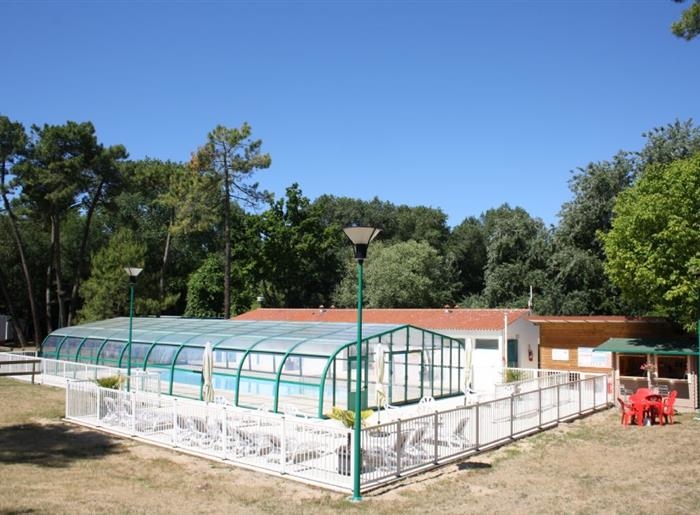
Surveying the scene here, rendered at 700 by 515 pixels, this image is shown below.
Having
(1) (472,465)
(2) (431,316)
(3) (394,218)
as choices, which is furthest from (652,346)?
(3) (394,218)

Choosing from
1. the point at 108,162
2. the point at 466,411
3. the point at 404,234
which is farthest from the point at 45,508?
the point at 404,234

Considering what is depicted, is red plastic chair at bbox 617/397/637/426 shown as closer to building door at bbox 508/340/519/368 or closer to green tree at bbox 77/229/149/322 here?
building door at bbox 508/340/519/368

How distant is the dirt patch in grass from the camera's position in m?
9.40

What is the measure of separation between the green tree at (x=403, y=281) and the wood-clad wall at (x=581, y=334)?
63.5 feet

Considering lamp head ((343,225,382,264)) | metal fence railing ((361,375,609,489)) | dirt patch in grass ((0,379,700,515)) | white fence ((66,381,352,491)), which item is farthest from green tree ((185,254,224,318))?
lamp head ((343,225,382,264))

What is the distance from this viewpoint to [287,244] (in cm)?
4834

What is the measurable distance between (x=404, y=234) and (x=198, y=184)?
82.2ft

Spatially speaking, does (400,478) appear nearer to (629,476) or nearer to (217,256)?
(629,476)

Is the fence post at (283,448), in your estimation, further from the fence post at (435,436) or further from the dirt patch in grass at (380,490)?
the fence post at (435,436)

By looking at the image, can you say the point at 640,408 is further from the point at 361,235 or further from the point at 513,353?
the point at 361,235

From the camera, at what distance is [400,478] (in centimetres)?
1097

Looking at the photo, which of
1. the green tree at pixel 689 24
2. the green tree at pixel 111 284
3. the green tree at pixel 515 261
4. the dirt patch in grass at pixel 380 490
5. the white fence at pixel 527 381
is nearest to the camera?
the dirt patch in grass at pixel 380 490

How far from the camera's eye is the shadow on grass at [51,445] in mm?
12383

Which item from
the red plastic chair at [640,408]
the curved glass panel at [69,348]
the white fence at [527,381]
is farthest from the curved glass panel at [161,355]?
the red plastic chair at [640,408]
